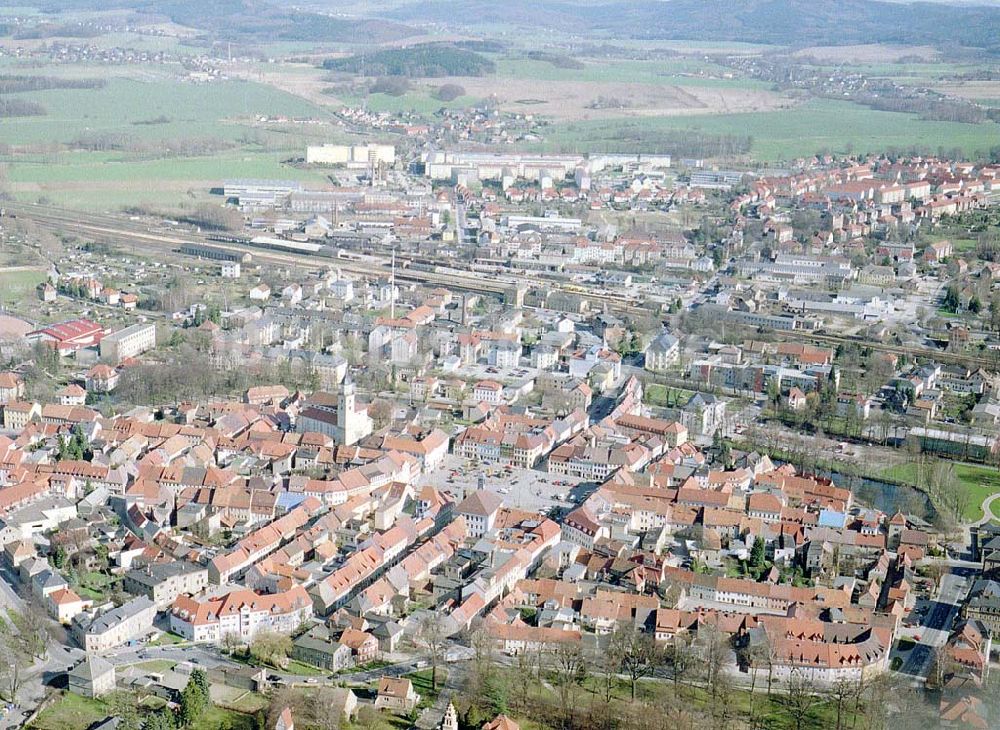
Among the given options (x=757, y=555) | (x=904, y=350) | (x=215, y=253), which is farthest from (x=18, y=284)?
(x=757, y=555)

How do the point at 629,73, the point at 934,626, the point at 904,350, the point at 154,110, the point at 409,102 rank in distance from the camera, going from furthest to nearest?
1. the point at 629,73
2. the point at 409,102
3. the point at 154,110
4. the point at 904,350
5. the point at 934,626

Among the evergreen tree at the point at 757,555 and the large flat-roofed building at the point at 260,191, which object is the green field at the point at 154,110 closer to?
the large flat-roofed building at the point at 260,191

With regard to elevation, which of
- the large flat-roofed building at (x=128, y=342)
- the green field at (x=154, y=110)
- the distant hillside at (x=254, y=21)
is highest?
the distant hillside at (x=254, y=21)

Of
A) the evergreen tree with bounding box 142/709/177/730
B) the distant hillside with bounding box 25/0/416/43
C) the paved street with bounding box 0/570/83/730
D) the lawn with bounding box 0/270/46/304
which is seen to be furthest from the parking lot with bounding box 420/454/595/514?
the distant hillside with bounding box 25/0/416/43

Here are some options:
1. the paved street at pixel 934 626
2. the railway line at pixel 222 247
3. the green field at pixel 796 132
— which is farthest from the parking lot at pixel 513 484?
the green field at pixel 796 132

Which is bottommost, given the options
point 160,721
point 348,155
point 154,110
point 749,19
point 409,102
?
point 160,721

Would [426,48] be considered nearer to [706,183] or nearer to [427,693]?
[706,183]

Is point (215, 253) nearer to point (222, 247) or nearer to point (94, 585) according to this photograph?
point (222, 247)
